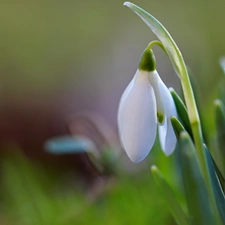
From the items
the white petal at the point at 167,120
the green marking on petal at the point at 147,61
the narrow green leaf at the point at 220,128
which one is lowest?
the narrow green leaf at the point at 220,128

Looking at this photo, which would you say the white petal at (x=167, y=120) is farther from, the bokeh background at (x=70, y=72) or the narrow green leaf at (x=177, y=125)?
the bokeh background at (x=70, y=72)

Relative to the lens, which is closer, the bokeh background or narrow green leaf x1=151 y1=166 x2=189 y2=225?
narrow green leaf x1=151 y1=166 x2=189 y2=225

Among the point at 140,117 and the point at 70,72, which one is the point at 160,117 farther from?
the point at 70,72

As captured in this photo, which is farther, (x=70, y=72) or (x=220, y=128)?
(x=70, y=72)

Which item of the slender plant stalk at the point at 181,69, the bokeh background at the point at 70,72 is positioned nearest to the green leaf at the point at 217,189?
the slender plant stalk at the point at 181,69

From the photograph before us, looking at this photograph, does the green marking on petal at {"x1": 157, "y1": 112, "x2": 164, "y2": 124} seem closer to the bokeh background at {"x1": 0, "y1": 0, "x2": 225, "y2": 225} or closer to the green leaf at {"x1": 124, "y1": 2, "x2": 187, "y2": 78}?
the green leaf at {"x1": 124, "y1": 2, "x2": 187, "y2": 78}

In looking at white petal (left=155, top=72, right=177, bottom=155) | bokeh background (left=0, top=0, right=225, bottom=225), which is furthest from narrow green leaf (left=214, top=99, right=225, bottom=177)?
bokeh background (left=0, top=0, right=225, bottom=225)

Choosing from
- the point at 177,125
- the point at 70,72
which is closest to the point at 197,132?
the point at 177,125
